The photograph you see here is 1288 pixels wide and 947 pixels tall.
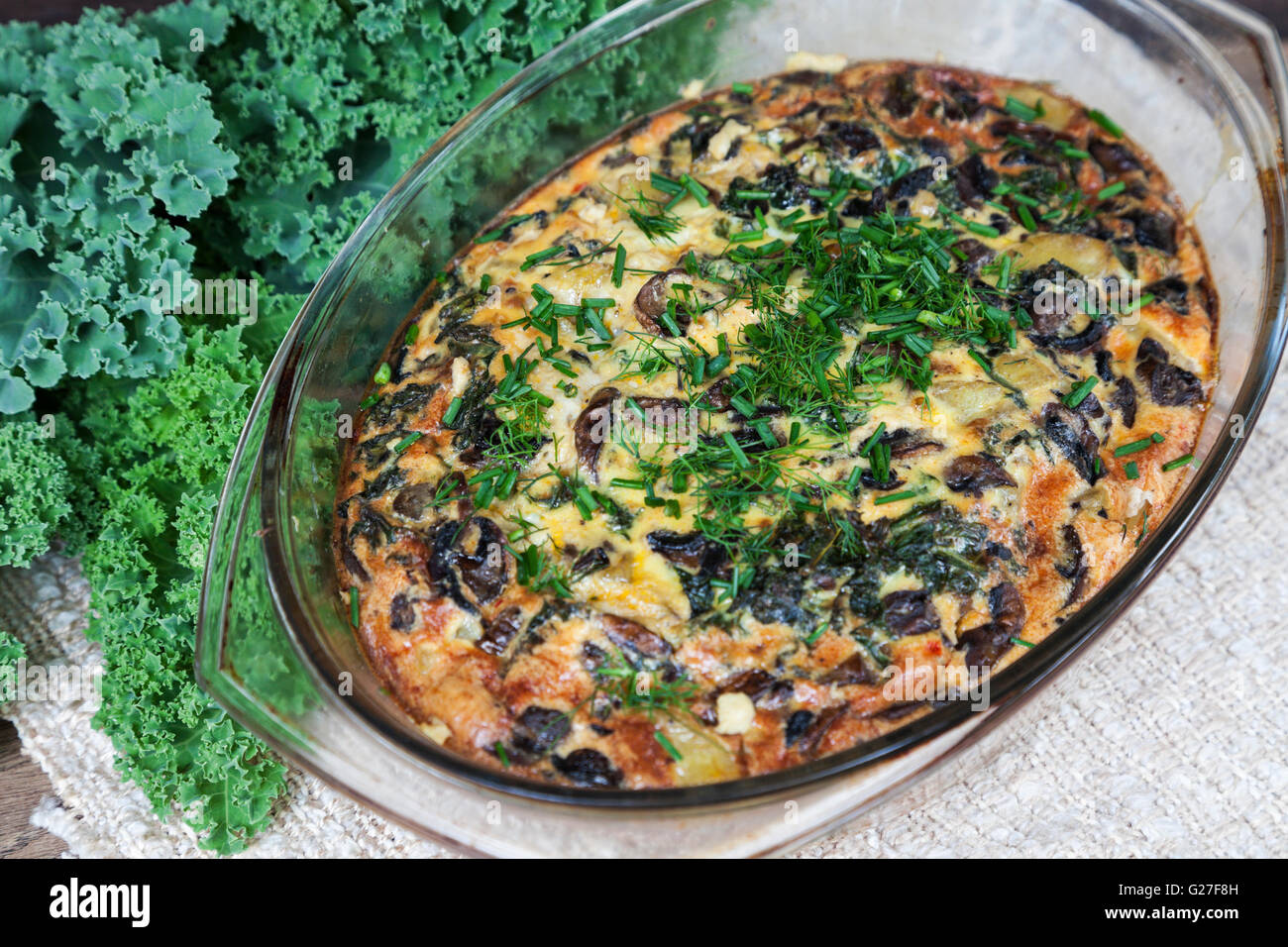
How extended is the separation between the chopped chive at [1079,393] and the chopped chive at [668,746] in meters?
1.38

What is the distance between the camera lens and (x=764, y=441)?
274 centimetres

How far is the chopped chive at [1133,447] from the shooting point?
2809mm

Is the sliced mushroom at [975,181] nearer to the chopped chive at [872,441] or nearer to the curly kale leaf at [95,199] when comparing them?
the chopped chive at [872,441]

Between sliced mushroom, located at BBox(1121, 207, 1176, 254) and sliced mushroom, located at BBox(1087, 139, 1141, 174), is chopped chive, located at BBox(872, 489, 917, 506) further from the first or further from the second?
sliced mushroom, located at BBox(1087, 139, 1141, 174)

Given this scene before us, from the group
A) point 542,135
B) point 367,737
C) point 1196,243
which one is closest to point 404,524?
point 367,737

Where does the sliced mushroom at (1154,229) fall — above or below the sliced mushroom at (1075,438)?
above

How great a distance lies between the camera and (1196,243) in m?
3.24

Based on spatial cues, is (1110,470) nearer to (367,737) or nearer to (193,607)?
(367,737)

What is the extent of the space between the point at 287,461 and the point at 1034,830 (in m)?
2.12

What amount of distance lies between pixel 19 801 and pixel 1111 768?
2.94 m

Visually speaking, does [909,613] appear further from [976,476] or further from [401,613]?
[401,613]

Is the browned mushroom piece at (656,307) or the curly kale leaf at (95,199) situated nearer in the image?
the browned mushroom piece at (656,307)

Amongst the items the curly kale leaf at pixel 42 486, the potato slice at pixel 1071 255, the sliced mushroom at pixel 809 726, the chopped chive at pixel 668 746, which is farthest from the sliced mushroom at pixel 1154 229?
the curly kale leaf at pixel 42 486

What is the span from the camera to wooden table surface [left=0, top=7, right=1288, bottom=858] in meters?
2.82
